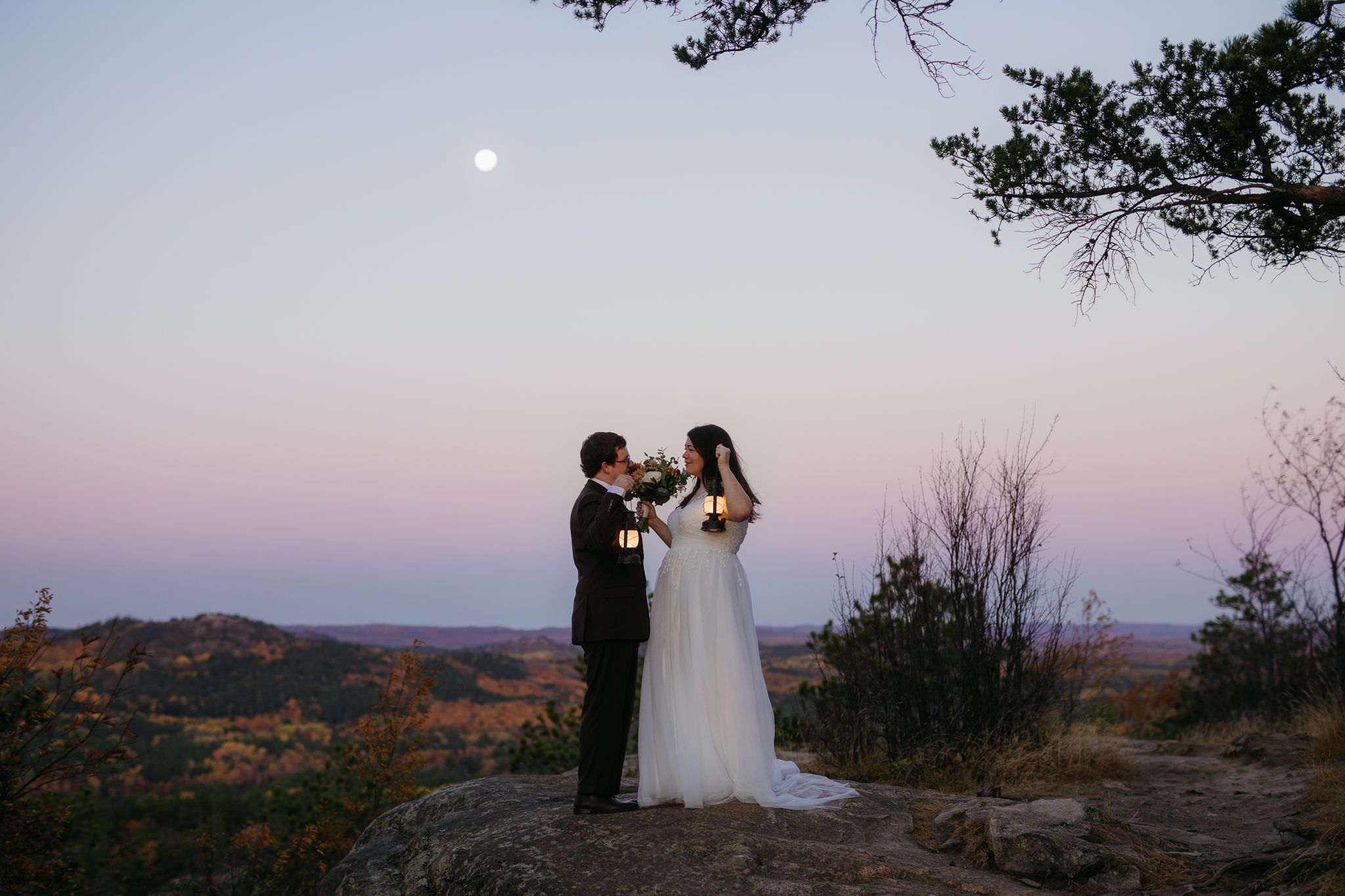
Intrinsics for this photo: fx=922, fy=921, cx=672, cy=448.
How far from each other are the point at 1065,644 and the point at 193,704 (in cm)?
3089

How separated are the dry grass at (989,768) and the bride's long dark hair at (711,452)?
3.58m

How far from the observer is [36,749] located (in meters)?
7.24

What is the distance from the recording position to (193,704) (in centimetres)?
3155

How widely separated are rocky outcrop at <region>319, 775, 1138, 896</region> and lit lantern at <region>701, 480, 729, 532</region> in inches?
67.7

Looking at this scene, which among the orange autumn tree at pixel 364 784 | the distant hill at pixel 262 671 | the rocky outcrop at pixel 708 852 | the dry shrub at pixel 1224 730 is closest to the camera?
the rocky outcrop at pixel 708 852

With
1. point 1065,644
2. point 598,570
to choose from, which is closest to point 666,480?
point 598,570

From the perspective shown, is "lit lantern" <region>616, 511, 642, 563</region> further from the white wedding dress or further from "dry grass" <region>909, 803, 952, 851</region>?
"dry grass" <region>909, 803, 952, 851</region>

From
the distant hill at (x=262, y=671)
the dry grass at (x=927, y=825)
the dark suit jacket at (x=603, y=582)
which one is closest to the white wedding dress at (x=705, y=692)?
the dark suit jacket at (x=603, y=582)

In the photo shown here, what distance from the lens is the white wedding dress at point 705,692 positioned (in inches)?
227

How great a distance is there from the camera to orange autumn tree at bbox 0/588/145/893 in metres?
6.84

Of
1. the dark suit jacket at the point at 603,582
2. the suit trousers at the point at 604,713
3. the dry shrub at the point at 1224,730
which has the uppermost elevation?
the dark suit jacket at the point at 603,582

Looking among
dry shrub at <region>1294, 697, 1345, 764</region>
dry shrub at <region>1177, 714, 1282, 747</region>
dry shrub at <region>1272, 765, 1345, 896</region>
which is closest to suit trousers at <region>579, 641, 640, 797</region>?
dry shrub at <region>1272, 765, 1345, 896</region>

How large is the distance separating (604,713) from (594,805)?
22.8 inches

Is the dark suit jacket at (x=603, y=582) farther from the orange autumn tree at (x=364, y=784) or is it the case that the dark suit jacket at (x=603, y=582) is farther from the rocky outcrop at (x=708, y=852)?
the orange autumn tree at (x=364, y=784)
